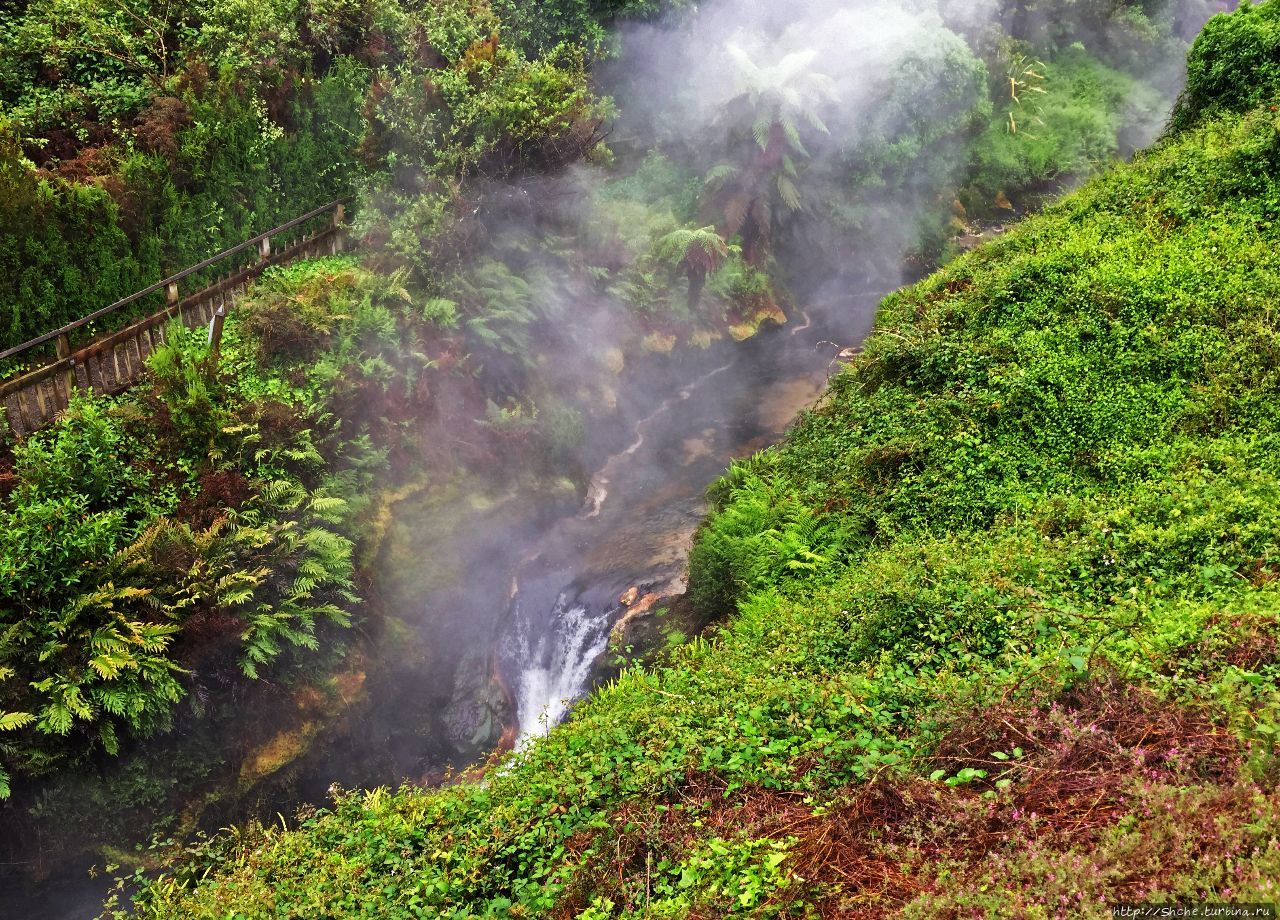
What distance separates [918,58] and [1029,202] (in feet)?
20.0

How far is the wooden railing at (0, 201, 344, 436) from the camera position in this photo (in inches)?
404

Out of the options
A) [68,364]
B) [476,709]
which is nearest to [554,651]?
[476,709]

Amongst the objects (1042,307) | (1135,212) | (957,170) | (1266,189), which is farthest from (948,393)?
(957,170)

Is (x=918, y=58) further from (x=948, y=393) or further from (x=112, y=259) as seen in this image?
(x=112, y=259)

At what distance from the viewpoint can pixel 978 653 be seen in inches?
243

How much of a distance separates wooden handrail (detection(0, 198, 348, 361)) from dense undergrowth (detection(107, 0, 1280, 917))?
7098 millimetres

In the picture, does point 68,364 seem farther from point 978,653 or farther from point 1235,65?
point 1235,65

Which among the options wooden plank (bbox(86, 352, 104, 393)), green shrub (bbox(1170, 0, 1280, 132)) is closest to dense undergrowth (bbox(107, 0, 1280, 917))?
green shrub (bbox(1170, 0, 1280, 132))

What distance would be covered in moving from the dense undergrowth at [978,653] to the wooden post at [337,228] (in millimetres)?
9821

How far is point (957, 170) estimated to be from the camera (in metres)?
23.7

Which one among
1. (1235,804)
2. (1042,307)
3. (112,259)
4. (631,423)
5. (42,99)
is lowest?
(631,423)

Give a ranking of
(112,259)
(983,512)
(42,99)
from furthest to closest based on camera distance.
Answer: (42,99), (112,259), (983,512)

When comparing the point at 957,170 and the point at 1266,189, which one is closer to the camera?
the point at 1266,189

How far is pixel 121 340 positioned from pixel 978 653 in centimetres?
1220
